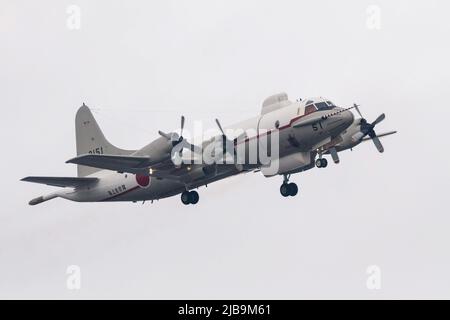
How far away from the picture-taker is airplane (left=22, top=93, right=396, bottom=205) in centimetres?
5662

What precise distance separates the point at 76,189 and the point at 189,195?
25.6 ft

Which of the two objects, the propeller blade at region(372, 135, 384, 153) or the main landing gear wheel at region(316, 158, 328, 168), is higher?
the propeller blade at region(372, 135, 384, 153)

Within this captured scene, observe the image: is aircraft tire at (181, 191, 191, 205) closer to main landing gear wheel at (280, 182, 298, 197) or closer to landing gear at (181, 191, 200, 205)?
landing gear at (181, 191, 200, 205)

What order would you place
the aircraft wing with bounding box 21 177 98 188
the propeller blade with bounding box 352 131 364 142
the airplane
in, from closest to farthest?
the airplane < the aircraft wing with bounding box 21 177 98 188 < the propeller blade with bounding box 352 131 364 142

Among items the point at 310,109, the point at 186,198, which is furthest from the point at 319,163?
the point at 186,198

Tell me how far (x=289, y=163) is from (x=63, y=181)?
1406 centimetres

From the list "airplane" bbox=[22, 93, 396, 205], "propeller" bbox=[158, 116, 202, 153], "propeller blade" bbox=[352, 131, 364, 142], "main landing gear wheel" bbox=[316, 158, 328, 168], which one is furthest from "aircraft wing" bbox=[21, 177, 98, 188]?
"propeller blade" bbox=[352, 131, 364, 142]

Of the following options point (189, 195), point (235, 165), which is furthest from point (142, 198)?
point (235, 165)

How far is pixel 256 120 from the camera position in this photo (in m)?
58.3

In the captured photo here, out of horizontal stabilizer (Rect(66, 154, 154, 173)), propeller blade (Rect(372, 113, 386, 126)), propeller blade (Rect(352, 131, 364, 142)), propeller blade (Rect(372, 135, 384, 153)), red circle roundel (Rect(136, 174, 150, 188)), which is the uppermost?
propeller blade (Rect(372, 113, 386, 126))

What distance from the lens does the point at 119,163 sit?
57.8 meters

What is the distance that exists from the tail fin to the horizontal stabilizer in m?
6.02

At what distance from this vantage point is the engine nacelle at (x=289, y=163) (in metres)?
57.5
